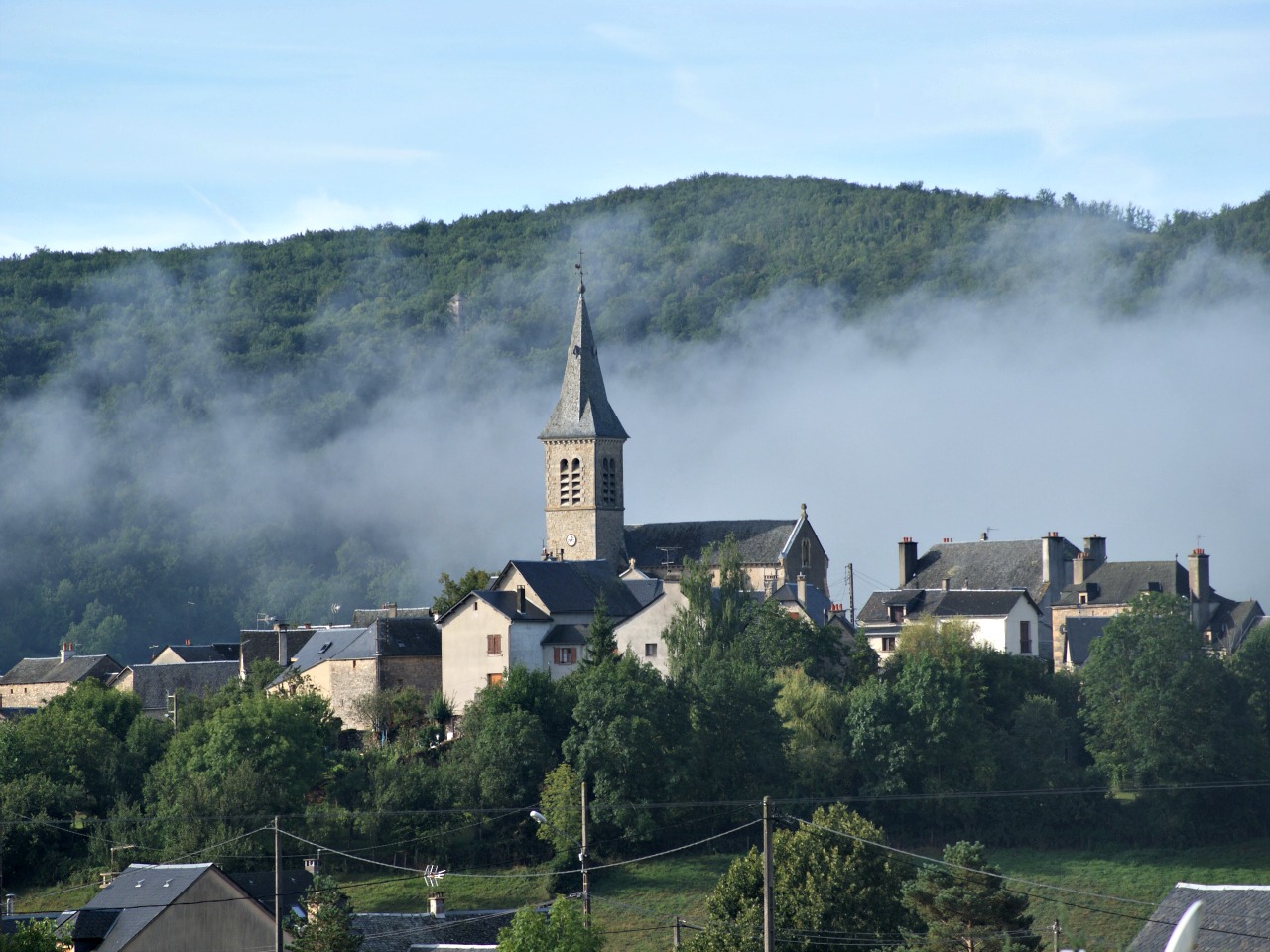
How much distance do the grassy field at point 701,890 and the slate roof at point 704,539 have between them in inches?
1068

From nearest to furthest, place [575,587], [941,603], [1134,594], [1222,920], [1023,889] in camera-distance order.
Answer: [1222,920] < [1023,889] < [575,587] < [941,603] < [1134,594]

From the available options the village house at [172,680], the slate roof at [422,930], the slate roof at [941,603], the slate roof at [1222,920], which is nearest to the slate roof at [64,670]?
the village house at [172,680]

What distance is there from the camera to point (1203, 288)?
185500 millimetres

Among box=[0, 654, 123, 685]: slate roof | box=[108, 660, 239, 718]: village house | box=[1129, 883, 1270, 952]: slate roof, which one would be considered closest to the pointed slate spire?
box=[108, 660, 239, 718]: village house

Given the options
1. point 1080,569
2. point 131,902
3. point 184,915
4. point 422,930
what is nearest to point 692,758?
point 422,930

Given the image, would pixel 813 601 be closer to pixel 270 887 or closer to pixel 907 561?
pixel 907 561

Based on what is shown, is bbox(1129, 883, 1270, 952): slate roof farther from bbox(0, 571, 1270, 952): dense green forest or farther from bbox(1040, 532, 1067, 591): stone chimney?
bbox(1040, 532, 1067, 591): stone chimney

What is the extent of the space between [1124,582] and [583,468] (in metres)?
27.4

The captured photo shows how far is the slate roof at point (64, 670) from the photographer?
10131 centimetres

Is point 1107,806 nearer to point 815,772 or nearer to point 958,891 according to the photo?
point 815,772

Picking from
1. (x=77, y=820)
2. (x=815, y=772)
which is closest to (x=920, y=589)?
(x=815, y=772)

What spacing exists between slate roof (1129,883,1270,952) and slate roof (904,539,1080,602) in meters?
56.6

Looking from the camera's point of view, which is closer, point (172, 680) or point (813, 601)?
point (813, 601)

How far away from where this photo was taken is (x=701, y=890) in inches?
2448
